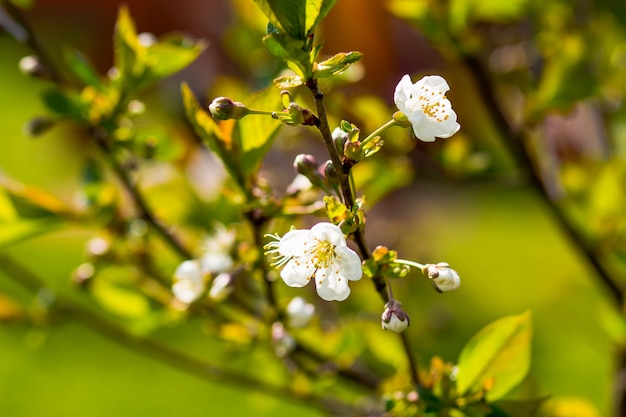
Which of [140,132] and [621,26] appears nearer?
[140,132]

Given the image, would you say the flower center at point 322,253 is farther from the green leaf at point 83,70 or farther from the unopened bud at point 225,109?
the green leaf at point 83,70

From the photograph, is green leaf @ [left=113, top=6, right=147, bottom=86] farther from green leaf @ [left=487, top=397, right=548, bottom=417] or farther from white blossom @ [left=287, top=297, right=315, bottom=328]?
green leaf @ [left=487, top=397, right=548, bottom=417]

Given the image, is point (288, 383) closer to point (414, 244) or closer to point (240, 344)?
point (240, 344)

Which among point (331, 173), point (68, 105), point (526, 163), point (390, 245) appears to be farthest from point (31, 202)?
point (390, 245)

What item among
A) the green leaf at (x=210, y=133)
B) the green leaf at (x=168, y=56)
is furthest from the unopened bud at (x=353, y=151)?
the green leaf at (x=168, y=56)

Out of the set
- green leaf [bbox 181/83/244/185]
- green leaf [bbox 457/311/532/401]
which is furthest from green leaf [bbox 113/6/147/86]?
green leaf [bbox 457/311/532/401]

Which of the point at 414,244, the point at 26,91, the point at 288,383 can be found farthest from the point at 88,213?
the point at 26,91
